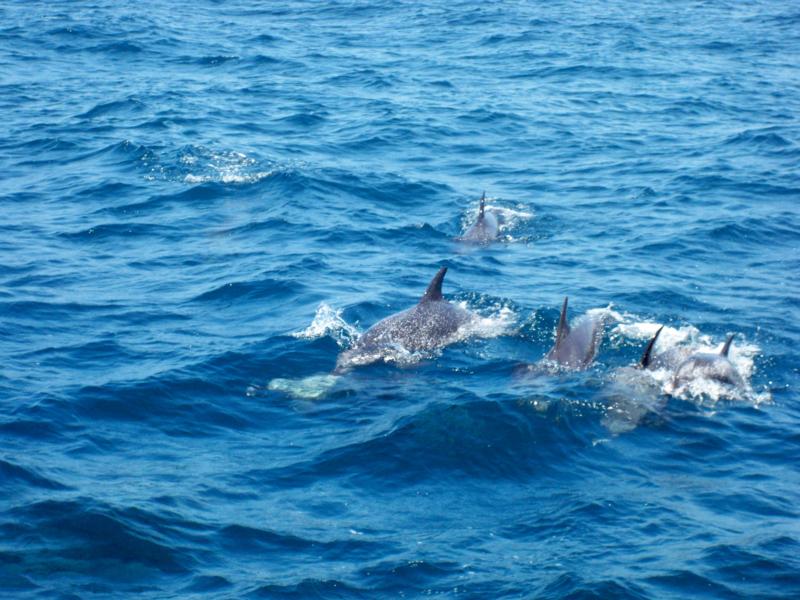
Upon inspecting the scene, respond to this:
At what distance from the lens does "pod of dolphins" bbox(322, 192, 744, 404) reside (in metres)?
14.4

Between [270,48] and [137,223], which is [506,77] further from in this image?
[137,223]

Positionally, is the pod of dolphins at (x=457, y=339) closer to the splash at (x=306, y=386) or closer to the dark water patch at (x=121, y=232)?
the splash at (x=306, y=386)

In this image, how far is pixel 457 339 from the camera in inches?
627

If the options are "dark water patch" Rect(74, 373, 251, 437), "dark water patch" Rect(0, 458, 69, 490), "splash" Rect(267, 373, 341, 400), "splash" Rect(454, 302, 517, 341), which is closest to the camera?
"dark water patch" Rect(0, 458, 69, 490)

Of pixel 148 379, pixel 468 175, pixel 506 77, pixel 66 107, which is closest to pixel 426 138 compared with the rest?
pixel 468 175

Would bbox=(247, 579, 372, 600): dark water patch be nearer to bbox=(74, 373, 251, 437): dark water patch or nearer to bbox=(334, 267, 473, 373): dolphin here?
bbox=(74, 373, 251, 437): dark water patch

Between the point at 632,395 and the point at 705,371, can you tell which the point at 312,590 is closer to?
the point at 632,395

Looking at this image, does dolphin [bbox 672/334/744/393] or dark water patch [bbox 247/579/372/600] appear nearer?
dark water patch [bbox 247/579/372/600]

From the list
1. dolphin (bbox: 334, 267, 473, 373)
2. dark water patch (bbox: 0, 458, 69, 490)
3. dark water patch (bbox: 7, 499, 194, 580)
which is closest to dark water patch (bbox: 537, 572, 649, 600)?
dark water patch (bbox: 7, 499, 194, 580)

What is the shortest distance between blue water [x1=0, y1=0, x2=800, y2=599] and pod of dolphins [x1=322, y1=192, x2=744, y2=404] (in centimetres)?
29

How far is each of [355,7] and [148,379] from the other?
34469mm

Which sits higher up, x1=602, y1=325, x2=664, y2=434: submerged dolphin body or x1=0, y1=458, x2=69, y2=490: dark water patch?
x1=0, y1=458, x2=69, y2=490: dark water patch

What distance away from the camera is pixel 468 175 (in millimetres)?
25250

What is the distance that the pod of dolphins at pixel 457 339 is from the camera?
14430 millimetres
